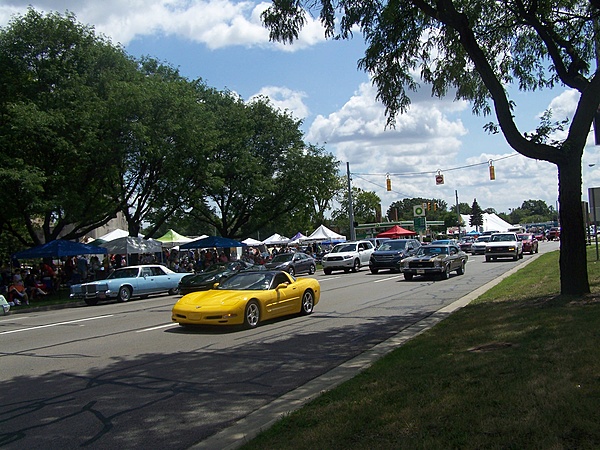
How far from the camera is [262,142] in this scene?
40.9 meters

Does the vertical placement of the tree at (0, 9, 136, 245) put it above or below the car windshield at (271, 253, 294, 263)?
above

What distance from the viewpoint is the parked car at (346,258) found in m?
33.4

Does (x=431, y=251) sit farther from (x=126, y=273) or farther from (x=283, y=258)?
(x=126, y=273)

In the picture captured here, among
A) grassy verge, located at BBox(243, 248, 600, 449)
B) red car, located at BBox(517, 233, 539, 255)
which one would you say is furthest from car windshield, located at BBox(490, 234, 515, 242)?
grassy verge, located at BBox(243, 248, 600, 449)

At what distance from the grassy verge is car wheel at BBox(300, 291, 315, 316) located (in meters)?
5.46

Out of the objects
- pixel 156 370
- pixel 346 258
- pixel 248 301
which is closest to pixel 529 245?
pixel 346 258

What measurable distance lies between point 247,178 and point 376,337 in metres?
28.1

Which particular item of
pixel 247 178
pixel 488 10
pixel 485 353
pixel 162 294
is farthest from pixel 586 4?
pixel 247 178

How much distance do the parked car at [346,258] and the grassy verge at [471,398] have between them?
23.9 metres

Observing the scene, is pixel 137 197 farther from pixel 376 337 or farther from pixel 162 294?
pixel 376 337

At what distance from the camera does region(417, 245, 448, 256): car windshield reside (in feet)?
84.1

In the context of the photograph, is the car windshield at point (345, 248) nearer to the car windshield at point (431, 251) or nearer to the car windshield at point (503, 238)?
the car windshield at point (431, 251)

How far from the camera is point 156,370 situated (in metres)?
8.76

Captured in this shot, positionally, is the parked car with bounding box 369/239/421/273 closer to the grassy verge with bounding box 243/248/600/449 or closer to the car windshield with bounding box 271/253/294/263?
the car windshield with bounding box 271/253/294/263
